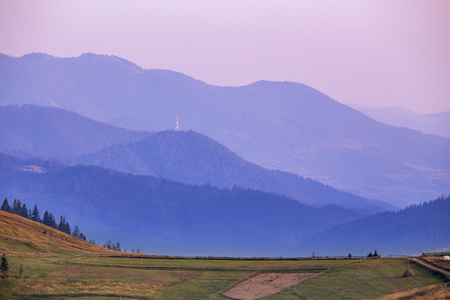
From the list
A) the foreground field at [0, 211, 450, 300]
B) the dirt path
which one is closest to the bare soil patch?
the foreground field at [0, 211, 450, 300]

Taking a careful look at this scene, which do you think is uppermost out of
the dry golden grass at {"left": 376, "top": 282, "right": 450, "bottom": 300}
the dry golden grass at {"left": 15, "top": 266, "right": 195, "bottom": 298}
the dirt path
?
the dirt path

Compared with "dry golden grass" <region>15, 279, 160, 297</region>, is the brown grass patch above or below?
above

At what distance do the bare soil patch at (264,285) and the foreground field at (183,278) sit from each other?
1989 mm

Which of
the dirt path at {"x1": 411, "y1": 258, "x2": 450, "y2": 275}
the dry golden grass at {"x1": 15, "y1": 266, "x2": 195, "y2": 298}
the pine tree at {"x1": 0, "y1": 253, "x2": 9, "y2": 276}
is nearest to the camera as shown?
the dry golden grass at {"x1": 15, "y1": 266, "x2": 195, "y2": 298}

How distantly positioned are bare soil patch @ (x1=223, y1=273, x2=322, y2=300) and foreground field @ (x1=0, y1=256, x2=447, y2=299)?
6.53 feet

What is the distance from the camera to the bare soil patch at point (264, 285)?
15375 cm

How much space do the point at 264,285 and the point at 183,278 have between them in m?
15.5

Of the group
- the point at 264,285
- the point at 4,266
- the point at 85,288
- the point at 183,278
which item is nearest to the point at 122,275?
the point at 183,278

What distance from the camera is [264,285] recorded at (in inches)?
6304

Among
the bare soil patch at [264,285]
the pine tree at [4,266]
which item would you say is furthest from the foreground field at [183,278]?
the bare soil patch at [264,285]

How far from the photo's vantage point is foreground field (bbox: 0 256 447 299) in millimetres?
150625

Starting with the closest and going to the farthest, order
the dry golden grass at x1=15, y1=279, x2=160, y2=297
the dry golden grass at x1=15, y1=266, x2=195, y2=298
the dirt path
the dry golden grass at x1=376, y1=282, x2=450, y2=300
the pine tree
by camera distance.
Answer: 1. the dry golden grass at x1=376, y1=282, x2=450, y2=300
2. the dry golden grass at x1=15, y1=279, x2=160, y2=297
3. the dry golden grass at x1=15, y1=266, x2=195, y2=298
4. the pine tree
5. the dirt path

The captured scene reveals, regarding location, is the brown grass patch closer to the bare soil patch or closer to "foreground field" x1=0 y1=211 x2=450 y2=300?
"foreground field" x1=0 y1=211 x2=450 y2=300

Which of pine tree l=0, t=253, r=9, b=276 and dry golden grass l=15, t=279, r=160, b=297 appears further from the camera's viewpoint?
pine tree l=0, t=253, r=9, b=276
